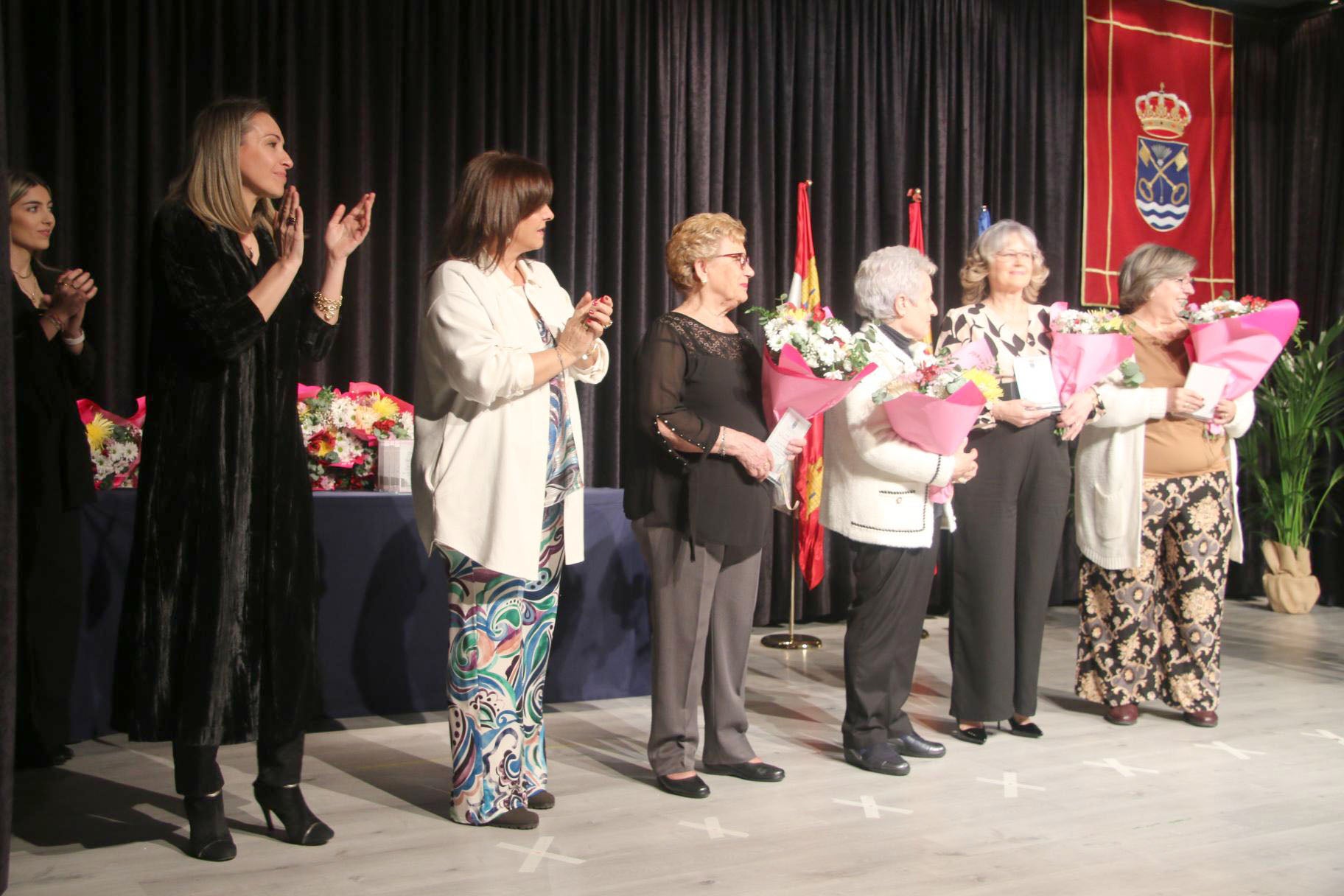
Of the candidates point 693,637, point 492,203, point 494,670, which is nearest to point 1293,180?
point 693,637

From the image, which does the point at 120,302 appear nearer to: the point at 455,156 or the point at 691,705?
the point at 455,156

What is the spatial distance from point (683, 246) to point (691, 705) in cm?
120

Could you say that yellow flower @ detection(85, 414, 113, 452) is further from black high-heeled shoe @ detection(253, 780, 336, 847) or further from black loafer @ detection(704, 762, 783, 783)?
black loafer @ detection(704, 762, 783, 783)

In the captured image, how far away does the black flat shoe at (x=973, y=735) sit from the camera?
3.77m

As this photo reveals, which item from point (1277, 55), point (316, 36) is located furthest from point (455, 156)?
point (1277, 55)

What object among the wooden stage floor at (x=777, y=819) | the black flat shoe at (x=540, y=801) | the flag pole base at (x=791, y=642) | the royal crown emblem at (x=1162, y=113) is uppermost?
the royal crown emblem at (x=1162, y=113)

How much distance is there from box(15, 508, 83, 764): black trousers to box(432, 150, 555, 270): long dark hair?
1488mm

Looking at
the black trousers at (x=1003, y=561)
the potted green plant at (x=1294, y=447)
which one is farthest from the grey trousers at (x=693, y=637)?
the potted green plant at (x=1294, y=447)

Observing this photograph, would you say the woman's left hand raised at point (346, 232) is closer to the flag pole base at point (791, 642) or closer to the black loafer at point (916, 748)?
the black loafer at point (916, 748)

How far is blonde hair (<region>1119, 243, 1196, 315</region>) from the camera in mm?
4051

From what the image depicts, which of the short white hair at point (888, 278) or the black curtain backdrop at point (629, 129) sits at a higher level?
the black curtain backdrop at point (629, 129)

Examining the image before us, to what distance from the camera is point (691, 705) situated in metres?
3.24

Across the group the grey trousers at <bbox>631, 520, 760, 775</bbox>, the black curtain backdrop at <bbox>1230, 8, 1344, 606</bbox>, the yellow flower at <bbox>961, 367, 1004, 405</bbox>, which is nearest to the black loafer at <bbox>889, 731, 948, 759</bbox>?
the grey trousers at <bbox>631, 520, 760, 775</bbox>

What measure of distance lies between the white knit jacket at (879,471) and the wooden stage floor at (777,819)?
684mm
